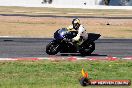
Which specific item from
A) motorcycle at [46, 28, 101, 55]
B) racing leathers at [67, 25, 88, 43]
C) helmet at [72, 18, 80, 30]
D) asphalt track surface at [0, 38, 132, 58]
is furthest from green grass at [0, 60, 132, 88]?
asphalt track surface at [0, 38, 132, 58]

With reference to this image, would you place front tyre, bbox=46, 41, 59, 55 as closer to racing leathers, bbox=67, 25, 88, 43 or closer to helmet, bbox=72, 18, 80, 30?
racing leathers, bbox=67, 25, 88, 43

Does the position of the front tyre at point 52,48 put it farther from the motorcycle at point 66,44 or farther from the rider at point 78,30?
the rider at point 78,30

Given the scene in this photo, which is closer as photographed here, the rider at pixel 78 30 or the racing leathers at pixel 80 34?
the rider at pixel 78 30

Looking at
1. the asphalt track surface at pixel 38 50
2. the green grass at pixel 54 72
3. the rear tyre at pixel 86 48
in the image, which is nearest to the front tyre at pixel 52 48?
the asphalt track surface at pixel 38 50

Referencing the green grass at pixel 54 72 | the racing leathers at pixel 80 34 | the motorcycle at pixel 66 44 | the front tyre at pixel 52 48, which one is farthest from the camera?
the front tyre at pixel 52 48

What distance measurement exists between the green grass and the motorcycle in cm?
214

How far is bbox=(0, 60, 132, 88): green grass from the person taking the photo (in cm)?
1204

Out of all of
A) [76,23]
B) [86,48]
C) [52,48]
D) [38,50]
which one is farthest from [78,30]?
[38,50]

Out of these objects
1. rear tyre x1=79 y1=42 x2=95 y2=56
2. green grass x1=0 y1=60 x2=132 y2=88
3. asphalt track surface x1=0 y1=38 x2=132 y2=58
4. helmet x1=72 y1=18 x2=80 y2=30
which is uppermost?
helmet x1=72 y1=18 x2=80 y2=30

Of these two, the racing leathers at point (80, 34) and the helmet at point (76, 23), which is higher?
the helmet at point (76, 23)

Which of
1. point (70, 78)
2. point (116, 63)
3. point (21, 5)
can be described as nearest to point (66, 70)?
point (70, 78)

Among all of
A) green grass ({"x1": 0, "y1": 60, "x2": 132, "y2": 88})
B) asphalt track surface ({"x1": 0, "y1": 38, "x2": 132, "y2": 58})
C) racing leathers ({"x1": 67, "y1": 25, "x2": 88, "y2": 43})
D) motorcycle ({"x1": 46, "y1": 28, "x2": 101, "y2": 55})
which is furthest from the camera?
asphalt track surface ({"x1": 0, "y1": 38, "x2": 132, "y2": 58})

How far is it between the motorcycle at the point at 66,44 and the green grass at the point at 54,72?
2136mm

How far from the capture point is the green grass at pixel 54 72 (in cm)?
1204
